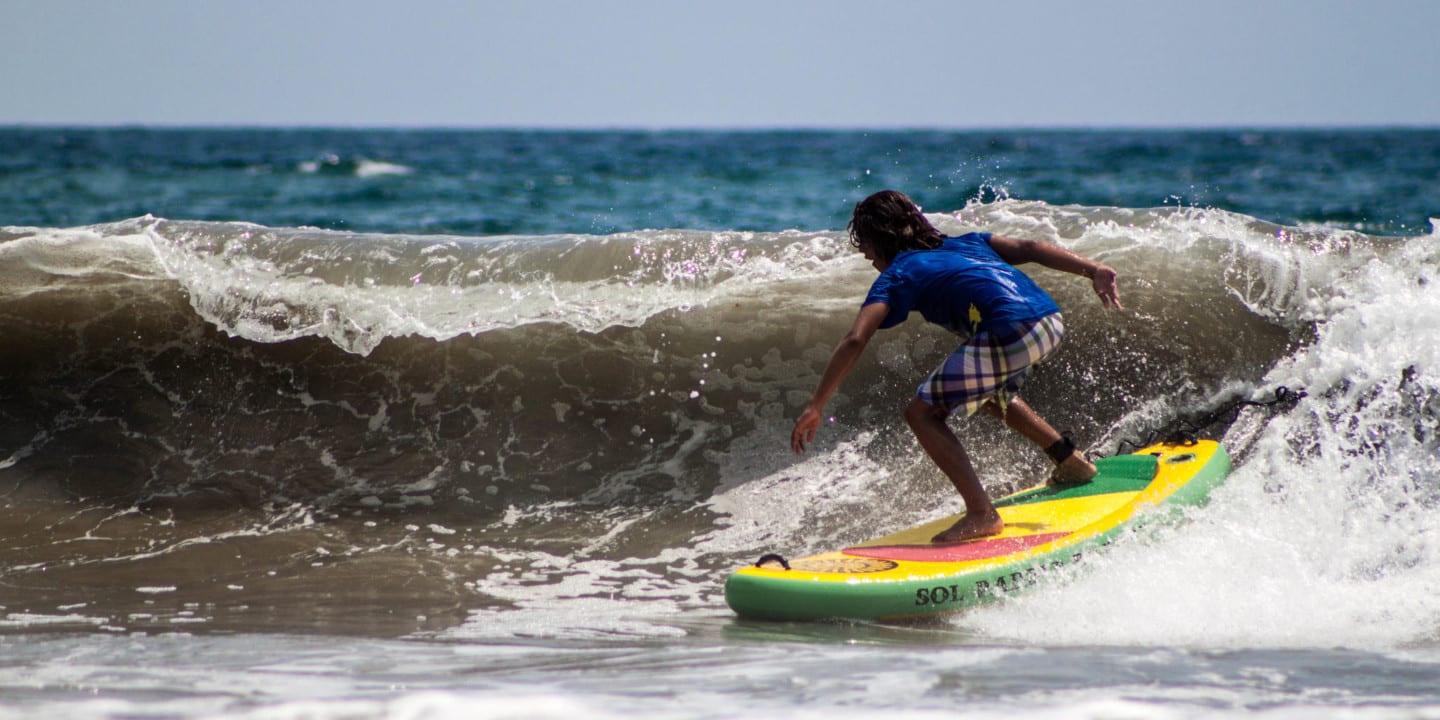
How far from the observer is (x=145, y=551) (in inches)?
200

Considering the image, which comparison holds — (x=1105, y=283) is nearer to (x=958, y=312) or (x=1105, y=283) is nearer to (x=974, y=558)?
(x=958, y=312)

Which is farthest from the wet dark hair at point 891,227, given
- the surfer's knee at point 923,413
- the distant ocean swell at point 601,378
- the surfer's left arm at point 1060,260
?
the distant ocean swell at point 601,378

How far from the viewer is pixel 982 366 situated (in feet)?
13.5

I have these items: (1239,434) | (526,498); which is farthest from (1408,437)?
(526,498)

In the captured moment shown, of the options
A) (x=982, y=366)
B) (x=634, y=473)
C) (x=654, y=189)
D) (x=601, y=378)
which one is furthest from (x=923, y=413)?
(x=654, y=189)

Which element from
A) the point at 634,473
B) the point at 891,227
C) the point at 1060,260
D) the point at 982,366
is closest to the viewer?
the point at 982,366

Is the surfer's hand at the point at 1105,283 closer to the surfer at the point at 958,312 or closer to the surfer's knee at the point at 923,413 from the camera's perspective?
the surfer at the point at 958,312

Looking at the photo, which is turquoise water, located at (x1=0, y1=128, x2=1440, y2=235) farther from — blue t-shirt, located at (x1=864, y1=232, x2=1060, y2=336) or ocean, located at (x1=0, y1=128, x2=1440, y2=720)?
blue t-shirt, located at (x1=864, y1=232, x2=1060, y2=336)

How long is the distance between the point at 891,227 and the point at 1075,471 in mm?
1223

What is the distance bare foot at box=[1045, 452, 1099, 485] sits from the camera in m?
4.60

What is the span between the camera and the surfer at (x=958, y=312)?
409 cm

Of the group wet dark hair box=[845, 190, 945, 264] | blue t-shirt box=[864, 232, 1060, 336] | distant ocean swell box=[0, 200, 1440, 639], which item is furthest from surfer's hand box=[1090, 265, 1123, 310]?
distant ocean swell box=[0, 200, 1440, 639]

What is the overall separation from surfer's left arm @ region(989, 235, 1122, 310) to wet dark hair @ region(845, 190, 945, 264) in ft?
1.00

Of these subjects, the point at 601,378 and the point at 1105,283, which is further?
the point at 601,378
